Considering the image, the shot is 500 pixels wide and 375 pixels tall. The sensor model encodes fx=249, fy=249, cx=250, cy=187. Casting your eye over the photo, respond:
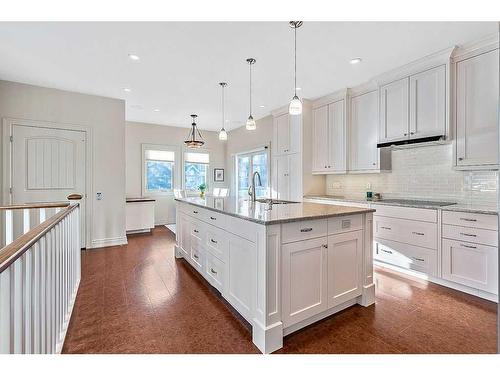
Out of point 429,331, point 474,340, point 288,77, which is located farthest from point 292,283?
point 288,77

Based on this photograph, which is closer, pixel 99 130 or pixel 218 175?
pixel 99 130

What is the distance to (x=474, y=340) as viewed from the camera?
1827mm

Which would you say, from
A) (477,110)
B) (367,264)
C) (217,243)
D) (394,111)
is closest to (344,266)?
(367,264)

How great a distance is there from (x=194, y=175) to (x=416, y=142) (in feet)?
18.4

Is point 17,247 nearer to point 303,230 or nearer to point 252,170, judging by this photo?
point 303,230

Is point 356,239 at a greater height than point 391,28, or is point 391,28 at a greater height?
point 391,28

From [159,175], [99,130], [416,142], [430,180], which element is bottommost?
[430,180]

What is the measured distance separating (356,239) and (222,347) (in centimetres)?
139

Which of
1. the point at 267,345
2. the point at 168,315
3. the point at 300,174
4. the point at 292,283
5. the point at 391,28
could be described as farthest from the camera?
the point at 300,174

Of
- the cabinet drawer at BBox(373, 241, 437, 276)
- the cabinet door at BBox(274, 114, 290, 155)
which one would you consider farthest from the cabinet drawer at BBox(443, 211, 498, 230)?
the cabinet door at BBox(274, 114, 290, 155)

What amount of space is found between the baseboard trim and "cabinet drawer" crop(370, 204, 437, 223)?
4.32 meters

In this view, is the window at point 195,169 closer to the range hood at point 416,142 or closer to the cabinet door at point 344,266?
the range hood at point 416,142

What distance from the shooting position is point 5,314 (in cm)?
94

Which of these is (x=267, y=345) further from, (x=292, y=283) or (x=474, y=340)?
(x=474, y=340)
